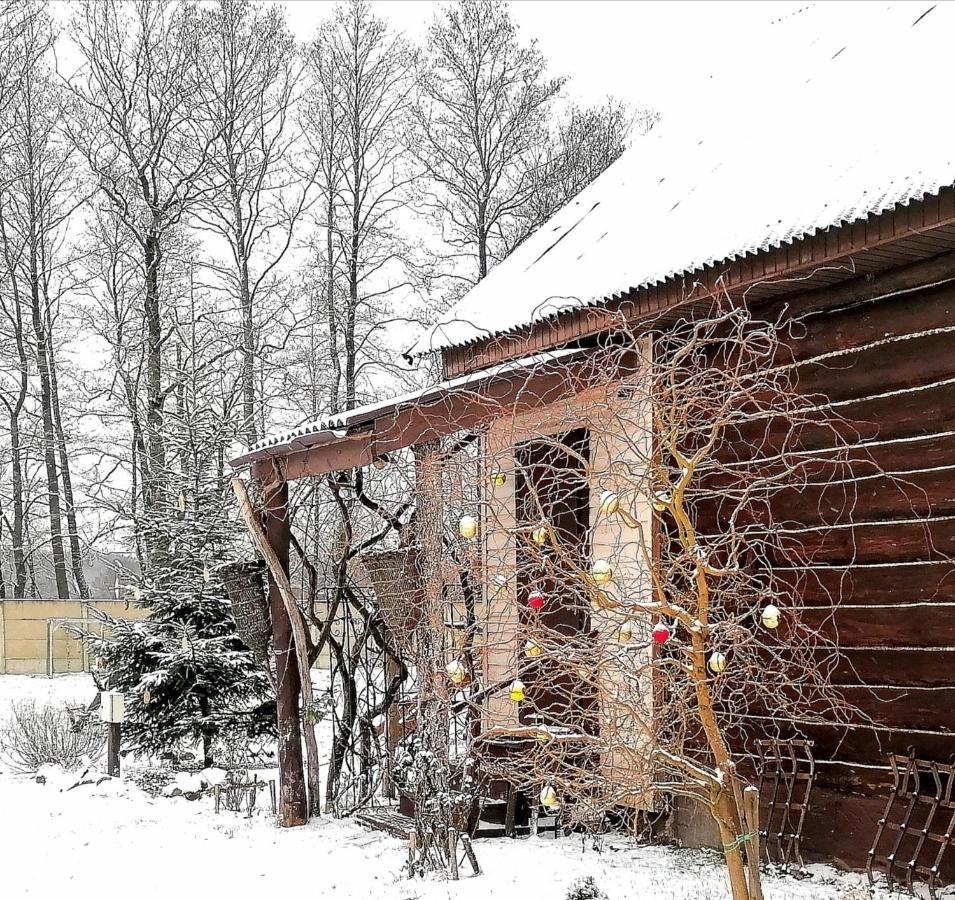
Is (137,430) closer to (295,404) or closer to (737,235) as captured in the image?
(295,404)

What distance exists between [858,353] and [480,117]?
15180mm

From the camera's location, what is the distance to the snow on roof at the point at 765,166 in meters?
5.50

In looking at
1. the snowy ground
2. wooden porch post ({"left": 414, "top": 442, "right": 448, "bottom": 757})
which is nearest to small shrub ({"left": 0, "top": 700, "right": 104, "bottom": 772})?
the snowy ground

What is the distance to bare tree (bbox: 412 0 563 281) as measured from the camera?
19641mm

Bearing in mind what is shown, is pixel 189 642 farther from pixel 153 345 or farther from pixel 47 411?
pixel 47 411

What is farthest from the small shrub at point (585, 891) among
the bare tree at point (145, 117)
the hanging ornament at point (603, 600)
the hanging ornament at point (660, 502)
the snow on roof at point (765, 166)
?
the bare tree at point (145, 117)

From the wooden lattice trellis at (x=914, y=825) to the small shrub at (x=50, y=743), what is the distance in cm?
786

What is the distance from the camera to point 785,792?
6027 millimetres

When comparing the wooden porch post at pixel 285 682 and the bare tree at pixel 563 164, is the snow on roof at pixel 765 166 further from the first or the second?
the bare tree at pixel 563 164

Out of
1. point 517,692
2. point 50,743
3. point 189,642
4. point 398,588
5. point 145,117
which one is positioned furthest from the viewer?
point 145,117

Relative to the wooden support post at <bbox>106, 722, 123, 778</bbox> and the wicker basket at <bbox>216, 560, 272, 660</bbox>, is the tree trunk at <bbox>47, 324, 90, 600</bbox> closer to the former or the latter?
the wooden support post at <bbox>106, 722, 123, 778</bbox>

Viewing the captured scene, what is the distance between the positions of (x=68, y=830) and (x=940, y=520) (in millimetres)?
6373

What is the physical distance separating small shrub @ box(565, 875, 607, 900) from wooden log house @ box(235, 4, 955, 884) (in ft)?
3.13

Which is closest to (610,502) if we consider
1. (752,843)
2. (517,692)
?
(517,692)
